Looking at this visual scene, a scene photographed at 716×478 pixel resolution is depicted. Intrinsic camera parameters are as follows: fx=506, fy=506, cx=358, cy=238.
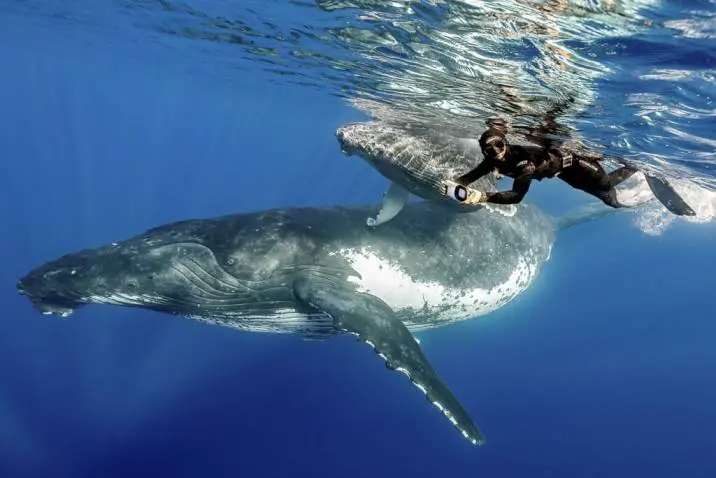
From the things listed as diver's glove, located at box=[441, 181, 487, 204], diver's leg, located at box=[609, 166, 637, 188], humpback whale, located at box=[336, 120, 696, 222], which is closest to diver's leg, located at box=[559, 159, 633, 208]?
diver's leg, located at box=[609, 166, 637, 188]

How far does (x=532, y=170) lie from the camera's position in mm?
6598

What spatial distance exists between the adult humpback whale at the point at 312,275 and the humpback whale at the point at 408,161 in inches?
34.7

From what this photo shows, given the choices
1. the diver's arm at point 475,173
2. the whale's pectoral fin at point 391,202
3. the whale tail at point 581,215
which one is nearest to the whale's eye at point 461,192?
the diver's arm at point 475,173

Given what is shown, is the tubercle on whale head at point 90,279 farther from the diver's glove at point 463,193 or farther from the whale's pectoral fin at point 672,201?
the whale's pectoral fin at point 672,201

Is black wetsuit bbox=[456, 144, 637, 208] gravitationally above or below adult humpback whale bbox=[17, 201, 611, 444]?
above

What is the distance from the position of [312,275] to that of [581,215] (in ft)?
36.7

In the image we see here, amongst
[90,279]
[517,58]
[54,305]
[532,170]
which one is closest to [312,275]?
[90,279]

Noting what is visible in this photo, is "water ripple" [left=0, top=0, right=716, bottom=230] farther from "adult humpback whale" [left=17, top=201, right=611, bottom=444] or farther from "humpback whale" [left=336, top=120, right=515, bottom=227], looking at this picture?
"adult humpback whale" [left=17, top=201, right=611, bottom=444]

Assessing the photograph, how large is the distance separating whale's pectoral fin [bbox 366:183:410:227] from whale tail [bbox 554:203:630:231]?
7312 mm

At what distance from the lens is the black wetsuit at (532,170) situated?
21.6ft

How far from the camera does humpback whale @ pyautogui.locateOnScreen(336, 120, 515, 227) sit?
8242mm

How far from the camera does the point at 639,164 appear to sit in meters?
14.9

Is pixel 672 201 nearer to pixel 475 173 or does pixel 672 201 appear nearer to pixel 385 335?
pixel 475 173

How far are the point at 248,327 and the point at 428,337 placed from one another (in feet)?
71.0
